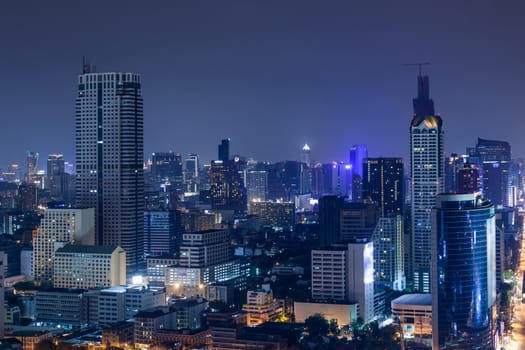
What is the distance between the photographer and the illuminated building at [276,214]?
98.3 feet

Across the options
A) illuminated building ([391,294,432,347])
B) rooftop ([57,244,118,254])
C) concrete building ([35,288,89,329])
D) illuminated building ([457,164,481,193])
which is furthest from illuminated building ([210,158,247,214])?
illuminated building ([391,294,432,347])

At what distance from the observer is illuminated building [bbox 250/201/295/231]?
2995cm

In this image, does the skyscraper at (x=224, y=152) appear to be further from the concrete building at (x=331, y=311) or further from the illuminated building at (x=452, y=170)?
the concrete building at (x=331, y=311)

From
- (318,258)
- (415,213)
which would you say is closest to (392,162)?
(415,213)

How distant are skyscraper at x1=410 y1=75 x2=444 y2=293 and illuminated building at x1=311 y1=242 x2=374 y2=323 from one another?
17.3 feet

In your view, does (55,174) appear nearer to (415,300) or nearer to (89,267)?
(89,267)

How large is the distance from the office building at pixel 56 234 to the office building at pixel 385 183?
346 inches

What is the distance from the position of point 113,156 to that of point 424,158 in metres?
7.77

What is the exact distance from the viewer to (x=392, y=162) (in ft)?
80.9

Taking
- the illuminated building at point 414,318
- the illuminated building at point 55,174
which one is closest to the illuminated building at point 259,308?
the illuminated building at point 414,318

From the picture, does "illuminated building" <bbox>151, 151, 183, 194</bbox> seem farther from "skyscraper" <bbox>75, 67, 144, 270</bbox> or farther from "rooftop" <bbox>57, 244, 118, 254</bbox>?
"rooftop" <bbox>57, 244, 118, 254</bbox>

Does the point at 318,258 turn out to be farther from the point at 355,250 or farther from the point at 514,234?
the point at 514,234

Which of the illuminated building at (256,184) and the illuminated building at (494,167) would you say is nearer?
the illuminated building at (494,167)

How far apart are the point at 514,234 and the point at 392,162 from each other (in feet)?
12.6
